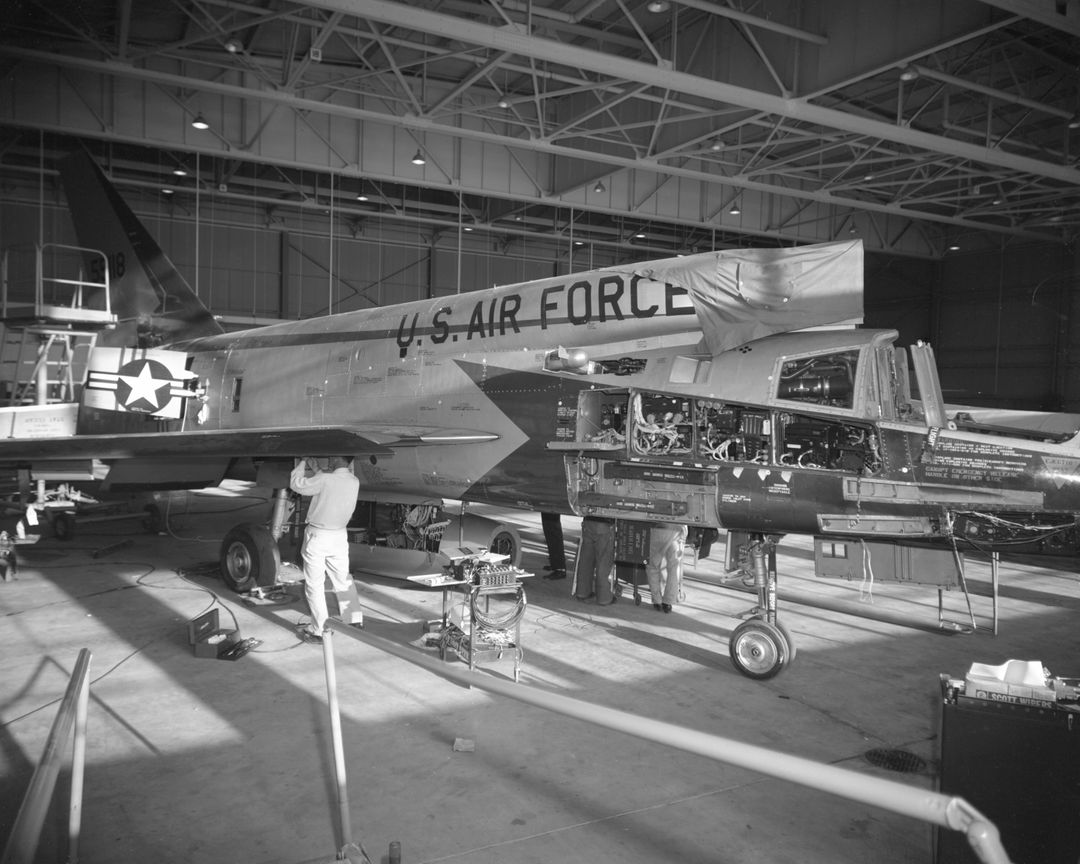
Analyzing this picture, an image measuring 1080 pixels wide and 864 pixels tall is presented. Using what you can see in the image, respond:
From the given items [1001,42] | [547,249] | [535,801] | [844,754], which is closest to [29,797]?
[535,801]

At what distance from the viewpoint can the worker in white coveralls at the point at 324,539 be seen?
8211mm

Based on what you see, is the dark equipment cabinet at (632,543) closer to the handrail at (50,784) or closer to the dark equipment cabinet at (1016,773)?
the dark equipment cabinet at (1016,773)

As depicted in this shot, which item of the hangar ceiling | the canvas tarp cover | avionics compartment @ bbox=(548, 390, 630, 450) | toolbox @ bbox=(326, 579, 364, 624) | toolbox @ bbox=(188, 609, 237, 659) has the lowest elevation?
toolbox @ bbox=(188, 609, 237, 659)

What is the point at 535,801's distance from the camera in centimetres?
498

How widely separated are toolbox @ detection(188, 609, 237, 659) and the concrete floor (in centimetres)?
21

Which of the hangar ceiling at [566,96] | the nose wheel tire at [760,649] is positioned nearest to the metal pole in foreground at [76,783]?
the nose wheel tire at [760,649]

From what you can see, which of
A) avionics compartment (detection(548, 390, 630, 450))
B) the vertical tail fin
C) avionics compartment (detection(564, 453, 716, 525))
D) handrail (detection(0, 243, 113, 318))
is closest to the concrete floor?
avionics compartment (detection(564, 453, 716, 525))

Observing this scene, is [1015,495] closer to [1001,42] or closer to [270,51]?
[1001,42]

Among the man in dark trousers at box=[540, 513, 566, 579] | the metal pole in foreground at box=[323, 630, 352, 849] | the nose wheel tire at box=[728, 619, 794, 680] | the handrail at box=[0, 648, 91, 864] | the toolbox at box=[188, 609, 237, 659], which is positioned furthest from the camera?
the man in dark trousers at box=[540, 513, 566, 579]

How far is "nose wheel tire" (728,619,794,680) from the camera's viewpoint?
7312mm

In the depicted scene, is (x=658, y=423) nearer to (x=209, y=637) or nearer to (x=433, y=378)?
(x=433, y=378)

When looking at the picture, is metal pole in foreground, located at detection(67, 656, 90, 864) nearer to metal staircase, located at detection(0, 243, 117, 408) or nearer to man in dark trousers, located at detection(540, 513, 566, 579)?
man in dark trousers, located at detection(540, 513, 566, 579)

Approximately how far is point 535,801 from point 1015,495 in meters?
4.89

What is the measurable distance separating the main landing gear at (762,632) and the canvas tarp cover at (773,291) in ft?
7.03
